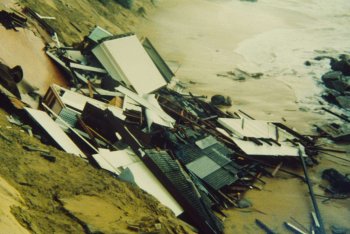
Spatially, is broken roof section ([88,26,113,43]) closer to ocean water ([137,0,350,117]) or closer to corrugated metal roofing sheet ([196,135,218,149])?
ocean water ([137,0,350,117])

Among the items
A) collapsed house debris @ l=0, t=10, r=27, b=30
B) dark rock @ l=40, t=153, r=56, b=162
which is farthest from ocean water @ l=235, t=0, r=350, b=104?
dark rock @ l=40, t=153, r=56, b=162

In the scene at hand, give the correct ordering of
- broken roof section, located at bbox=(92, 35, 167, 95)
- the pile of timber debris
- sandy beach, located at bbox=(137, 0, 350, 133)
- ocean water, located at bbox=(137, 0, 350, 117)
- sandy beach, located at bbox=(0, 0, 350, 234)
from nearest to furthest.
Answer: sandy beach, located at bbox=(0, 0, 350, 234) < the pile of timber debris < broken roof section, located at bbox=(92, 35, 167, 95) < sandy beach, located at bbox=(137, 0, 350, 133) < ocean water, located at bbox=(137, 0, 350, 117)

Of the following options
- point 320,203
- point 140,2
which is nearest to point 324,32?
point 140,2

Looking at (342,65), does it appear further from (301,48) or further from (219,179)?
(219,179)

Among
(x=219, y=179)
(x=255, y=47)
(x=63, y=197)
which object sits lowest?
(x=219, y=179)

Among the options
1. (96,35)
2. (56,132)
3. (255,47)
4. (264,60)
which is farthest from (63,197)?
(255,47)

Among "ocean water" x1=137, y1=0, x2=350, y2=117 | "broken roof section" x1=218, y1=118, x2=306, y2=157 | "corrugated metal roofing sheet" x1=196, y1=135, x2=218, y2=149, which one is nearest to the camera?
"corrugated metal roofing sheet" x1=196, y1=135, x2=218, y2=149

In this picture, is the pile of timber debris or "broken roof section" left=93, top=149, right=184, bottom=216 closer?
"broken roof section" left=93, top=149, right=184, bottom=216

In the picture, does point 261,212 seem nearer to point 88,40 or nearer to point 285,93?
point 88,40
